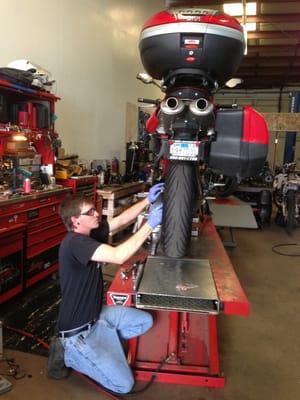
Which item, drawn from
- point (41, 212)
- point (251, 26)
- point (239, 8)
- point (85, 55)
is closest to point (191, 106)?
point (41, 212)

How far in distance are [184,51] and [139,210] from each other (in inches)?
40.2

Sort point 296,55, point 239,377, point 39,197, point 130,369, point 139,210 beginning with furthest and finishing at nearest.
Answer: point 296,55
point 39,197
point 139,210
point 239,377
point 130,369

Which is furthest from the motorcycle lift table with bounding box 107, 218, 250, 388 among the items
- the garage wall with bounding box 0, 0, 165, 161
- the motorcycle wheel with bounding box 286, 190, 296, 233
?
the motorcycle wheel with bounding box 286, 190, 296, 233

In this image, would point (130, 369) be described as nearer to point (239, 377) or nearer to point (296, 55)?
point (239, 377)

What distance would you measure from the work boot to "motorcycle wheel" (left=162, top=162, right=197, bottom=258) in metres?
Result: 0.84

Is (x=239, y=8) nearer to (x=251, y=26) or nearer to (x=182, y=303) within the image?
(x=251, y=26)

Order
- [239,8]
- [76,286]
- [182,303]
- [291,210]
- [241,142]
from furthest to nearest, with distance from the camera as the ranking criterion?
[239,8] < [291,210] < [76,286] < [241,142] < [182,303]

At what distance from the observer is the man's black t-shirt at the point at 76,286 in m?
1.83

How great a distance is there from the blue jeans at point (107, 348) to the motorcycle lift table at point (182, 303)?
0.13 meters

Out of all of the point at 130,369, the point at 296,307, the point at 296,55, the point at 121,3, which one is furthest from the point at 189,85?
the point at 296,55

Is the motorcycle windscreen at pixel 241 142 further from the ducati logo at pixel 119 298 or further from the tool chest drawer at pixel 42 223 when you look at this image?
the tool chest drawer at pixel 42 223

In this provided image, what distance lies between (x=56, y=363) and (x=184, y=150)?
4.47 ft

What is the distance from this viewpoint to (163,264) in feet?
5.48

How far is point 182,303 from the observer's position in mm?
Answer: 1348
